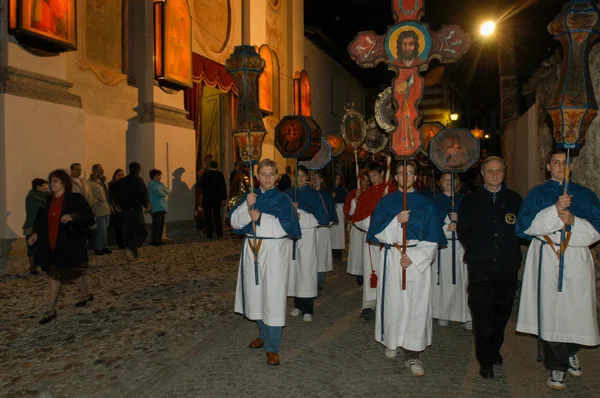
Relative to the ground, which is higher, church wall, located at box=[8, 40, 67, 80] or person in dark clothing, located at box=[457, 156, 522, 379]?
church wall, located at box=[8, 40, 67, 80]

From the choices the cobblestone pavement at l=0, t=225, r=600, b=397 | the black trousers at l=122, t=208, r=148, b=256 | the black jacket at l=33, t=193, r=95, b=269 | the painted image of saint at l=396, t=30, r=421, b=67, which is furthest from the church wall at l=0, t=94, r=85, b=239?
the painted image of saint at l=396, t=30, r=421, b=67

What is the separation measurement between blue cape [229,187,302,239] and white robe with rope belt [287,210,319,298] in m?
1.44

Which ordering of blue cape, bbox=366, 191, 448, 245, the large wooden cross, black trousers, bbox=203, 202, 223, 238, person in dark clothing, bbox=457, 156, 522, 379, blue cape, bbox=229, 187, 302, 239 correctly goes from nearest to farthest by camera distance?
person in dark clothing, bbox=457, 156, 522, 379 → blue cape, bbox=366, 191, 448, 245 → blue cape, bbox=229, 187, 302, 239 → the large wooden cross → black trousers, bbox=203, 202, 223, 238

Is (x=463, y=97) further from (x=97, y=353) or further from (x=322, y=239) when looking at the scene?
(x=97, y=353)

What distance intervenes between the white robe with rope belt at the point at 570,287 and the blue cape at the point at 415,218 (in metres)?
0.72

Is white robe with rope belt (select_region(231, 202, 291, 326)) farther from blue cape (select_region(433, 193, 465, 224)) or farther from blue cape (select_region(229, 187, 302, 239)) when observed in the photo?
blue cape (select_region(433, 193, 465, 224))

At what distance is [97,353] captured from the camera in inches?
178

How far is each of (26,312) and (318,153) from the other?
14.5ft

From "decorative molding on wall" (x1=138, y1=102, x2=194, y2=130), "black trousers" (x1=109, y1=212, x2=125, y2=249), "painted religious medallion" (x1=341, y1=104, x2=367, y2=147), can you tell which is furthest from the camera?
"decorative molding on wall" (x1=138, y1=102, x2=194, y2=130)

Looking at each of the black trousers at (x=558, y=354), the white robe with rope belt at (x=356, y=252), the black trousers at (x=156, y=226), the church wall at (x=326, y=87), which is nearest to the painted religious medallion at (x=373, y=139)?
the white robe with rope belt at (x=356, y=252)

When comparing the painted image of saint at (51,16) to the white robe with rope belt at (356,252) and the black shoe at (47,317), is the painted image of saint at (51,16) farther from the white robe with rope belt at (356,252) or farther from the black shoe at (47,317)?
the white robe with rope belt at (356,252)

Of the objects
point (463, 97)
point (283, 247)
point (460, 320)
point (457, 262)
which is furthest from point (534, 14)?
point (463, 97)

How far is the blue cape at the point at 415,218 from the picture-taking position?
4293 millimetres

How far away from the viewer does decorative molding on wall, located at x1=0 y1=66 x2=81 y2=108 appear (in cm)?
843
